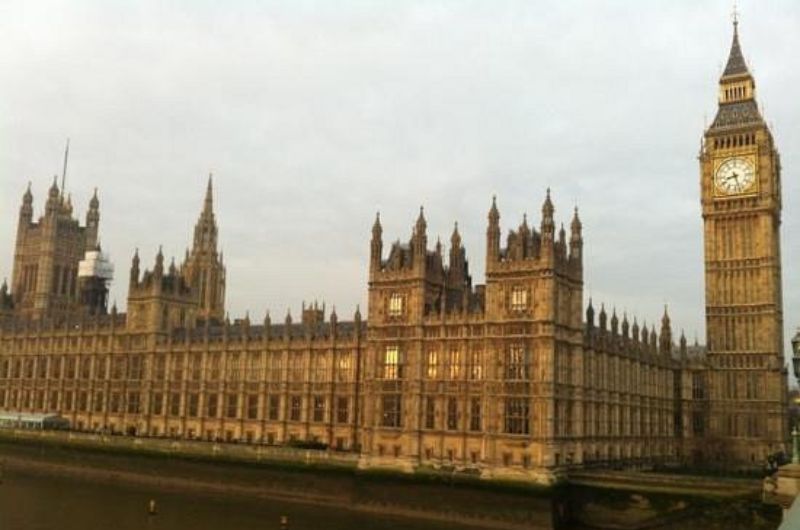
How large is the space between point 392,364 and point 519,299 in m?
15.6

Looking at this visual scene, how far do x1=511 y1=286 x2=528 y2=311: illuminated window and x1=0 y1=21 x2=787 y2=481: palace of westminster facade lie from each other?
21cm

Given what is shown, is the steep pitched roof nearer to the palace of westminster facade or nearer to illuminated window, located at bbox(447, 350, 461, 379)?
the palace of westminster facade

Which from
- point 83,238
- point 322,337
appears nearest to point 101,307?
point 83,238

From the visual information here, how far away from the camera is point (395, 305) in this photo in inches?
3305

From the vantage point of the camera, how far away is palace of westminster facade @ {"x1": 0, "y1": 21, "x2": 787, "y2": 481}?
7519cm

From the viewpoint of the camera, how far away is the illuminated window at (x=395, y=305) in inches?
3287

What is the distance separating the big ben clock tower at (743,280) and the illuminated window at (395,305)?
1928 inches

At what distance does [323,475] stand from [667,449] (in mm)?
45528

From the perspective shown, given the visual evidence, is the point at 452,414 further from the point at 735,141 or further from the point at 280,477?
the point at 735,141

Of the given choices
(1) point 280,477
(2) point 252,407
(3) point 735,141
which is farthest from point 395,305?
(3) point 735,141

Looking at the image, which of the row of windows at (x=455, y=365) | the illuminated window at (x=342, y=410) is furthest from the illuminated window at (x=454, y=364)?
the illuminated window at (x=342, y=410)

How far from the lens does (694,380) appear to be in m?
110

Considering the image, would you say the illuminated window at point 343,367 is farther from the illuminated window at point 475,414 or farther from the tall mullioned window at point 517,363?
the tall mullioned window at point 517,363

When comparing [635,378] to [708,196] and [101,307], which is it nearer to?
[708,196]
